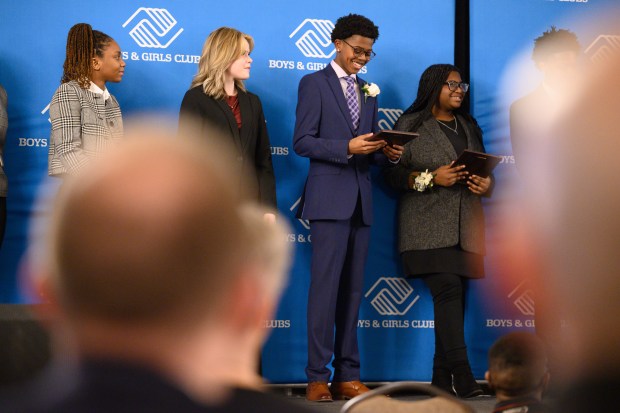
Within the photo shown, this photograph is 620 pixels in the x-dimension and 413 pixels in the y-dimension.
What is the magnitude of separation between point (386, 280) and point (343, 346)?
2.72 feet

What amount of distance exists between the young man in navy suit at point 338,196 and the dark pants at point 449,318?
49cm

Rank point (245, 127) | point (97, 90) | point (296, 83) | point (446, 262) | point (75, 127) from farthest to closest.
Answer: point (296, 83)
point (446, 262)
point (245, 127)
point (97, 90)
point (75, 127)

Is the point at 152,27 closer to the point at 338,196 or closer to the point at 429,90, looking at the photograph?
the point at 338,196

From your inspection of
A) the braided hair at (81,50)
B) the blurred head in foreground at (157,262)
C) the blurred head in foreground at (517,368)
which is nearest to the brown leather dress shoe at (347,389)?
the braided hair at (81,50)

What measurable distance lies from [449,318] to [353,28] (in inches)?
73.3

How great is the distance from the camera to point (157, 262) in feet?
2.66

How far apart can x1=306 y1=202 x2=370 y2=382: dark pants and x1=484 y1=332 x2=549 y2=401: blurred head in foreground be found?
316 cm

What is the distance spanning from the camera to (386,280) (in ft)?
19.1

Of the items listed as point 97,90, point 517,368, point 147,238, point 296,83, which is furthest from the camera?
point 296,83

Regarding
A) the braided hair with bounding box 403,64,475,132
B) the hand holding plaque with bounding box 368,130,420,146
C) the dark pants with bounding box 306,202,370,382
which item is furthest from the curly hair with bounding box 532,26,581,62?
the dark pants with bounding box 306,202,370,382

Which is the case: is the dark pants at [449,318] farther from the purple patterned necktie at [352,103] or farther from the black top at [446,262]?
the purple patterned necktie at [352,103]

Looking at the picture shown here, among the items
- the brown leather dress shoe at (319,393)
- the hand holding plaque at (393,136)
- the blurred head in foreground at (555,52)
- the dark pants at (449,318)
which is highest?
the blurred head in foreground at (555,52)

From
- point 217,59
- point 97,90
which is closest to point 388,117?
point 217,59

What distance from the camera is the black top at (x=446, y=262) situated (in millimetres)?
5285
